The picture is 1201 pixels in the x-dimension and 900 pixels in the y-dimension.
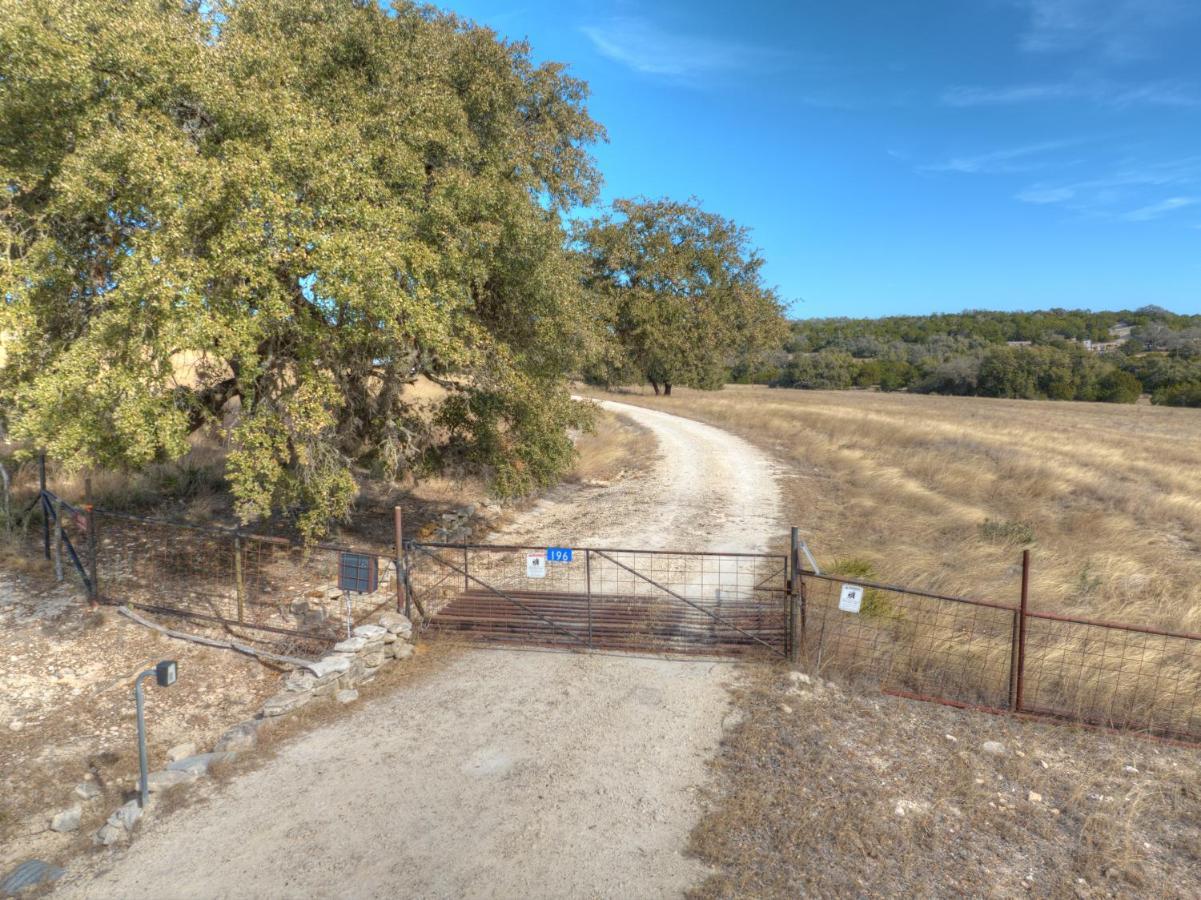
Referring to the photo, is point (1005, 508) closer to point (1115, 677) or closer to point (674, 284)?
point (1115, 677)

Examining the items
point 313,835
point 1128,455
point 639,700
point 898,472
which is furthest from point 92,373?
point 1128,455

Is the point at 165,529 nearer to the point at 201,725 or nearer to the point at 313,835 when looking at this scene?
the point at 201,725

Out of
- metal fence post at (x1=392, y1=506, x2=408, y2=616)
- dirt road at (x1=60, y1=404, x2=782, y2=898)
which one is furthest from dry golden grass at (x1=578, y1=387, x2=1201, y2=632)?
metal fence post at (x1=392, y1=506, x2=408, y2=616)

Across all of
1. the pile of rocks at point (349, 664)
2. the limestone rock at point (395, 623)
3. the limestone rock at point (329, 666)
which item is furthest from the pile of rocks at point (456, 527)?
the limestone rock at point (329, 666)

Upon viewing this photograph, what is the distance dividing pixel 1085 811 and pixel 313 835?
6458 mm

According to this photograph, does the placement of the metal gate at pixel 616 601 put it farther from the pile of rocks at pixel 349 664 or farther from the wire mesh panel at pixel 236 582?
the wire mesh panel at pixel 236 582

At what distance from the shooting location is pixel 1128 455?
24719 millimetres

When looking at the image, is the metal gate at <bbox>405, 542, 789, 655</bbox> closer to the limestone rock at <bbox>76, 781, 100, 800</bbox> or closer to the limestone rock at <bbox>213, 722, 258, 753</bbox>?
the limestone rock at <bbox>213, 722, 258, 753</bbox>

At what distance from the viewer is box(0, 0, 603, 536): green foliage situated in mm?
7793

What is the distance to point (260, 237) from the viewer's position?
26.5ft

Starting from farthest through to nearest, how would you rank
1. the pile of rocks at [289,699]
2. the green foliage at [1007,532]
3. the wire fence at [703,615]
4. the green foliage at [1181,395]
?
the green foliage at [1181,395] → the green foliage at [1007,532] → the wire fence at [703,615] → the pile of rocks at [289,699]

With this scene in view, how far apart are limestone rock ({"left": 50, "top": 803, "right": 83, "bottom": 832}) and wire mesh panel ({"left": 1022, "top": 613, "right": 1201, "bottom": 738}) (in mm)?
9391

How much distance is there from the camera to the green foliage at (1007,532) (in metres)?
13.7

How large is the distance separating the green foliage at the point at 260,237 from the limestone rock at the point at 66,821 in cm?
370
